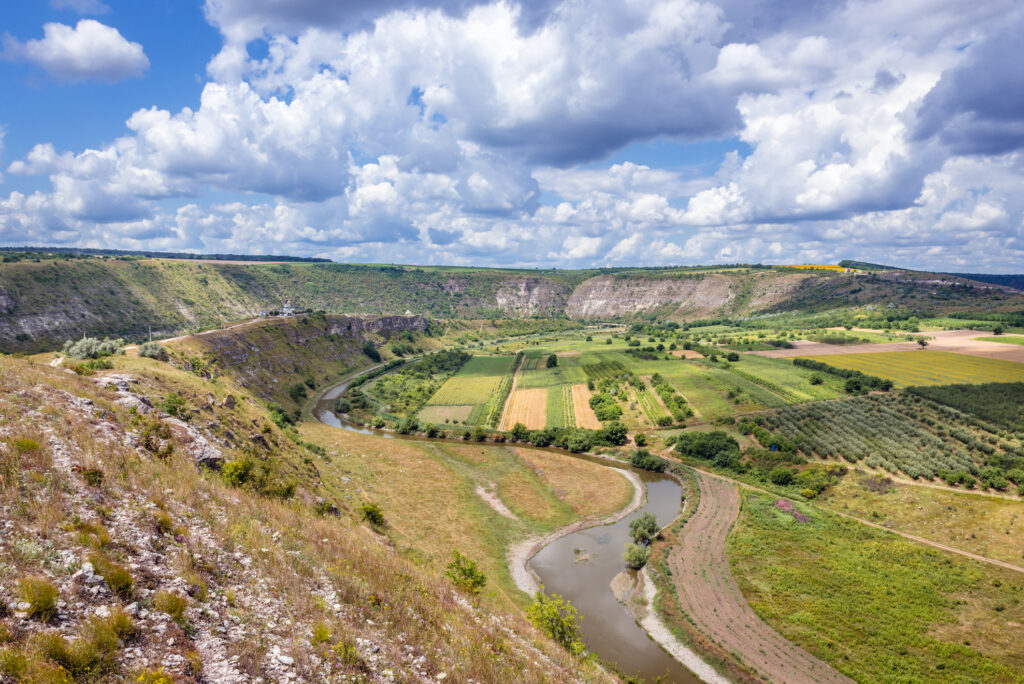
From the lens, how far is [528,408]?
106 meters

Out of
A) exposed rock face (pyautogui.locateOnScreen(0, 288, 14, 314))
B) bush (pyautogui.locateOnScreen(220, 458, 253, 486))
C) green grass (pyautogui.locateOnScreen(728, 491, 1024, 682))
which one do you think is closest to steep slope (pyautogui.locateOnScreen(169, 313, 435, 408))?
exposed rock face (pyautogui.locateOnScreen(0, 288, 14, 314))

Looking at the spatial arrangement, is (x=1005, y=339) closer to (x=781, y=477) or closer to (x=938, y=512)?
(x=938, y=512)

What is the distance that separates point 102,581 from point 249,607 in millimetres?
4395

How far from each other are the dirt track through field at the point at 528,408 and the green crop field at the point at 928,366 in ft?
241

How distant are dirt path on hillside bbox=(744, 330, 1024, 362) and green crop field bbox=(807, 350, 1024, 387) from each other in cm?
494

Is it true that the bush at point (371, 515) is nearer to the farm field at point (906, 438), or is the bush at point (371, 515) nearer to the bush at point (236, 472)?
the bush at point (236, 472)

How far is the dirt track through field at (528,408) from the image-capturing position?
9669cm

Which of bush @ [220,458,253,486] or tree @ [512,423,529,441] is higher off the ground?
bush @ [220,458,253,486]

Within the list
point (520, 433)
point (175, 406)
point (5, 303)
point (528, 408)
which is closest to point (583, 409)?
point (528, 408)

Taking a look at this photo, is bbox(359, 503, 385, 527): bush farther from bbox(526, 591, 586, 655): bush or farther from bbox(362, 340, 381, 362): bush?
bbox(362, 340, 381, 362): bush

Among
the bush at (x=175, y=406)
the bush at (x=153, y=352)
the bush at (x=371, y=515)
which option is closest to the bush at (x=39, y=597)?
the bush at (x=175, y=406)

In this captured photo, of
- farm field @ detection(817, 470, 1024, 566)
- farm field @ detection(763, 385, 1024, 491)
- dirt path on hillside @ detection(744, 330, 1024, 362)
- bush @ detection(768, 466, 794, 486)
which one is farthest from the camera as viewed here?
dirt path on hillside @ detection(744, 330, 1024, 362)

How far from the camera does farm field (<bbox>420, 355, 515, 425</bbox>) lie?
106875 millimetres

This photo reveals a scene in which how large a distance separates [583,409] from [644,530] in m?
51.6
